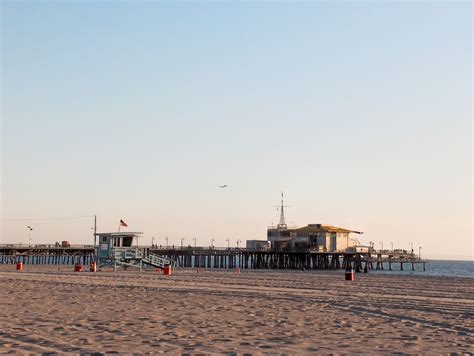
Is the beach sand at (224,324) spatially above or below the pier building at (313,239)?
below

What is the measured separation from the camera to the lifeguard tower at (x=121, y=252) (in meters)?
53.9

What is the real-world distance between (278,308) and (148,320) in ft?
17.4

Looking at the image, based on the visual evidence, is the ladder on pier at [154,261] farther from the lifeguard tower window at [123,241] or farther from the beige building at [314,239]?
the beige building at [314,239]

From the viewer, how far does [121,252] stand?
177 feet

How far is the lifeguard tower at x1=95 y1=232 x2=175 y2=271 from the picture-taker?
53906 mm

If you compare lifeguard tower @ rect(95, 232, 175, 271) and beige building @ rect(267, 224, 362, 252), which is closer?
lifeguard tower @ rect(95, 232, 175, 271)

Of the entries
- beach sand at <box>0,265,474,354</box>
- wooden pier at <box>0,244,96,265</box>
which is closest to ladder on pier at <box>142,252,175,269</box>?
beach sand at <box>0,265,474,354</box>

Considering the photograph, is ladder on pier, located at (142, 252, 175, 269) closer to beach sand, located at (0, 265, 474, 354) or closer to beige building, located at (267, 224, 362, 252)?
beach sand, located at (0, 265, 474, 354)

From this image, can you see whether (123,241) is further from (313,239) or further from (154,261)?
(313,239)

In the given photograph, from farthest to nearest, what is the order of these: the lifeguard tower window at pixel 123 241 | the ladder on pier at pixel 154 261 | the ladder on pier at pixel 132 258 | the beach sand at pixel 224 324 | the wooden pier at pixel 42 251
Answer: the wooden pier at pixel 42 251 → the lifeguard tower window at pixel 123 241 → the ladder on pier at pixel 154 261 → the ladder on pier at pixel 132 258 → the beach sand at pixel 224 324

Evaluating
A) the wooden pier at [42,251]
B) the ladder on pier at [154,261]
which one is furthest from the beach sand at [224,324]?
the wooden pier at [42,251]

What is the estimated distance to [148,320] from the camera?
15.8 m

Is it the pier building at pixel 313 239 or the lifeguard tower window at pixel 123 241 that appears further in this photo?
the pier building at pixel 313 239

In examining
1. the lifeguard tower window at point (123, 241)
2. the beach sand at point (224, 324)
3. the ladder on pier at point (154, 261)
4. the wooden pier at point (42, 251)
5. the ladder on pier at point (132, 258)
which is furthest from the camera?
the wooden pier at point (42, 251)
